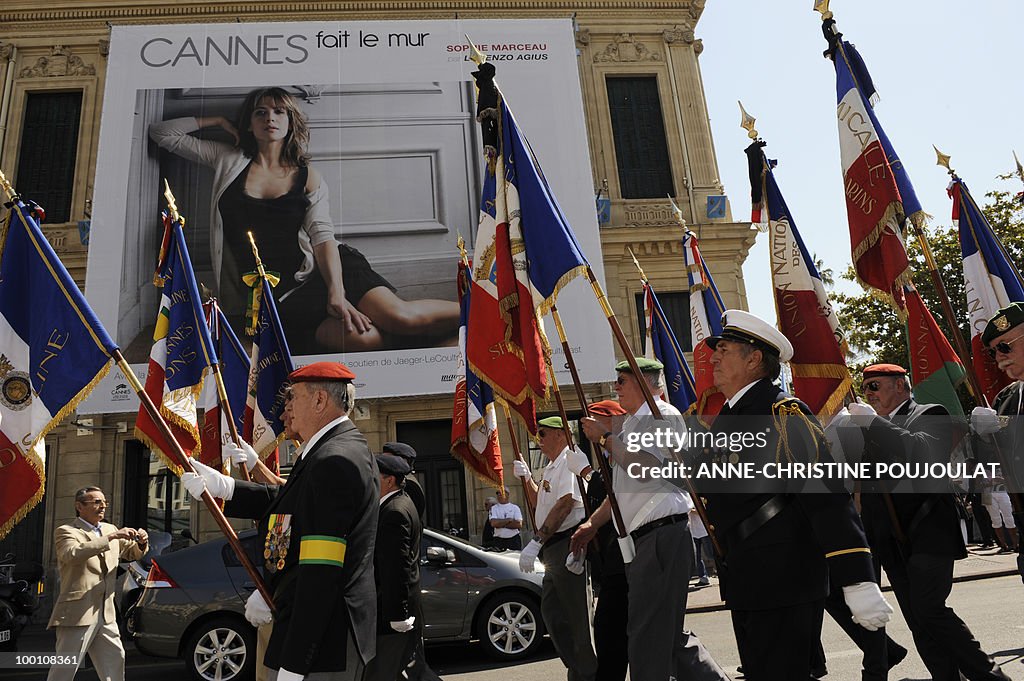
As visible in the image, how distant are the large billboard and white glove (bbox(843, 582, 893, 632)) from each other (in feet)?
46.3

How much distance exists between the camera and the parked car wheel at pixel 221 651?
22.2 feet

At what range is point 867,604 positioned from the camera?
8.18 feet

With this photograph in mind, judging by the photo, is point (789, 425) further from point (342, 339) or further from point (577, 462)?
point (342, 339)

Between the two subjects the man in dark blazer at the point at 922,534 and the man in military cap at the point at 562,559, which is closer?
the man in dark blazer at the point at 922,534

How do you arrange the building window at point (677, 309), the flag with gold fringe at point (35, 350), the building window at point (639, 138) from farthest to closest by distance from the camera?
the building window at point (639, 138), the building window at point (677, 309), the flag with gold fringe at point (35, 350)

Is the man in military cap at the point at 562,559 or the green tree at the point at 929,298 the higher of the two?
the green tree at the point at 929,298

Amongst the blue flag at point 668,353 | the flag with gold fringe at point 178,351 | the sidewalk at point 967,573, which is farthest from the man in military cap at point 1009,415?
the sidewalk at point 967,573

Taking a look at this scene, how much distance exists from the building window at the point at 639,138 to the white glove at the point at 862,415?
50.1ft

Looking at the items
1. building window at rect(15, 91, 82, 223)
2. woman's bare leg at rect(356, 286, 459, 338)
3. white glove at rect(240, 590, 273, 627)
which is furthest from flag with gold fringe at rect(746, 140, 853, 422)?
building window at rect(15, 91, 82, 223)

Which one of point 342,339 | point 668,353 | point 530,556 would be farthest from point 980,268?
point 342,339

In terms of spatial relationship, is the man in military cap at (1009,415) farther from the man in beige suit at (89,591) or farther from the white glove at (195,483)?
the man in beige suit at (89,591)

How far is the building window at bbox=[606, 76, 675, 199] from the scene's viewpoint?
1997cm

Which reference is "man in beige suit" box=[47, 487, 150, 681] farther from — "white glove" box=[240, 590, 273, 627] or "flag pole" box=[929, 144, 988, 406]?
"flag pole" box=[929, 144, 988, 406]

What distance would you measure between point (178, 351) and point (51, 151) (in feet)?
52.7
